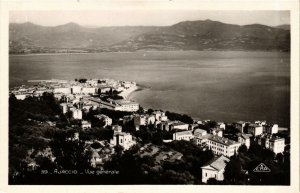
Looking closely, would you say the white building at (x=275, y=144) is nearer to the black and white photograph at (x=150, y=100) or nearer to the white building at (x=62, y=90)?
the black and white photograph at (x=150, y=100)

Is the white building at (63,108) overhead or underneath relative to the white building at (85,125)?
overhead

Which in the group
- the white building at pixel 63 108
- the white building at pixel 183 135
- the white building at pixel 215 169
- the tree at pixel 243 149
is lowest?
the white building at pixel 215 169

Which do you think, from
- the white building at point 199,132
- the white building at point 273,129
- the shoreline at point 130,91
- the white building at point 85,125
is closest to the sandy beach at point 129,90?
the shoreline at point 130,91

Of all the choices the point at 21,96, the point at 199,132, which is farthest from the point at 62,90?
the point at 199,132

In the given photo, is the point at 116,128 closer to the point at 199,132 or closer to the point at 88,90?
the point at 88,90

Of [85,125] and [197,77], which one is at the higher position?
[197,77]

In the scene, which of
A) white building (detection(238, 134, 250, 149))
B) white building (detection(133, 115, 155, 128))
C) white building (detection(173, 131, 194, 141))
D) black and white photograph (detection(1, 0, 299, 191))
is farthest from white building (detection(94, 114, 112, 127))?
white building (detection(238, 134, 250, 149))

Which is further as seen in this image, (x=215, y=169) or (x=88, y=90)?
(x=88, y=90)
